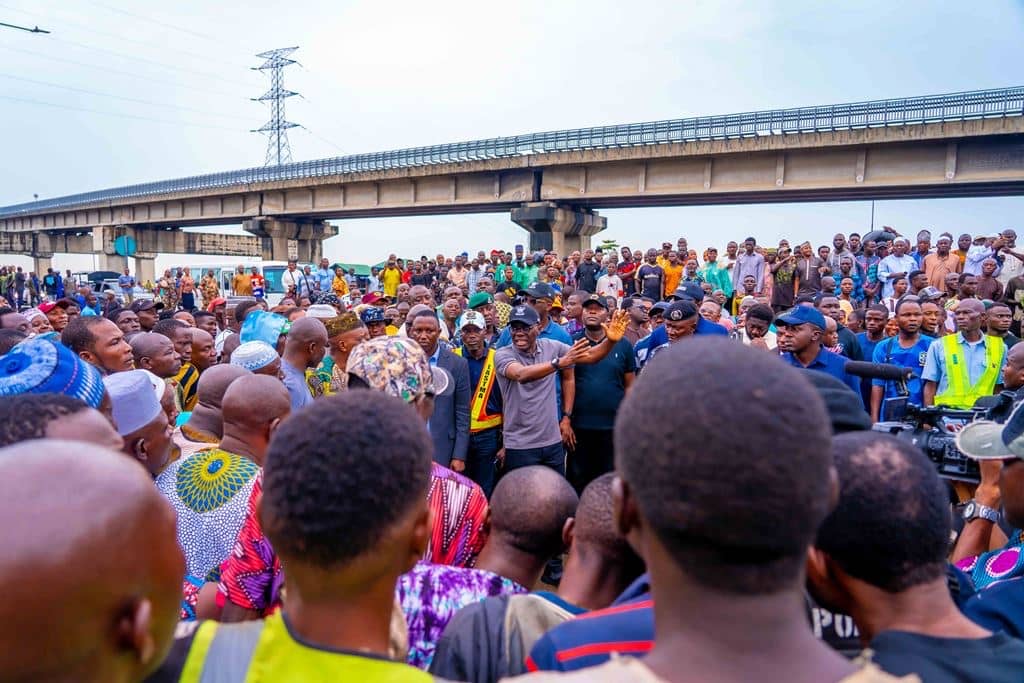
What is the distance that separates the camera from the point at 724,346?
118 cm

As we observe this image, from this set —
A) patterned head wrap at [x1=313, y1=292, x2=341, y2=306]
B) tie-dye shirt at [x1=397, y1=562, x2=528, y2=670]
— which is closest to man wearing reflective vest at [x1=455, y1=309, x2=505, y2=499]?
tie-dye shirt at [x1=397, y1=562, x2=528, y2=670]

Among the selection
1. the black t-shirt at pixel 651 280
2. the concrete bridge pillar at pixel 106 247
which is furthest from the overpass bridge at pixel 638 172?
the black t-shirt at pixel 651 280

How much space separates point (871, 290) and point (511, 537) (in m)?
12.1

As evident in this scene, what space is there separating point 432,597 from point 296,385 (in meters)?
2.98

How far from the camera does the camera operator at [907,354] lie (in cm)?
655

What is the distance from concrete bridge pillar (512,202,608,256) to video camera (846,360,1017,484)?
2338 centimetres

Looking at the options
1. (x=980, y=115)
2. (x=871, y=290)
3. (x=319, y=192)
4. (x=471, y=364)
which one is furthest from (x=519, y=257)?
(x=319, y=192)

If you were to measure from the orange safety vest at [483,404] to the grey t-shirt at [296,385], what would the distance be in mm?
1474

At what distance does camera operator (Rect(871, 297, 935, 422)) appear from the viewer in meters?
6.55

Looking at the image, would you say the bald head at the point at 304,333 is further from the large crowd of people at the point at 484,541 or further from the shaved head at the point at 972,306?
the shaved head at the point at 972,306

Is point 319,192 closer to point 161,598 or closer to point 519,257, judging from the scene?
point 519,257

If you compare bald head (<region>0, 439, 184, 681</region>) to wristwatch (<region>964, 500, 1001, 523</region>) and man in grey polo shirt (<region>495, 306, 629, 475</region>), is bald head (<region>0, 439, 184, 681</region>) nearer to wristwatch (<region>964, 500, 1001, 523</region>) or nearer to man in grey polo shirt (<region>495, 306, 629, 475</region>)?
wristwatch (<region>964, 500, 1001, 523</region>)

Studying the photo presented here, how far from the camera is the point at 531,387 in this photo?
5480 millimetres

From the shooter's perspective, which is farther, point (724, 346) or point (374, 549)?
point (374, 549)
